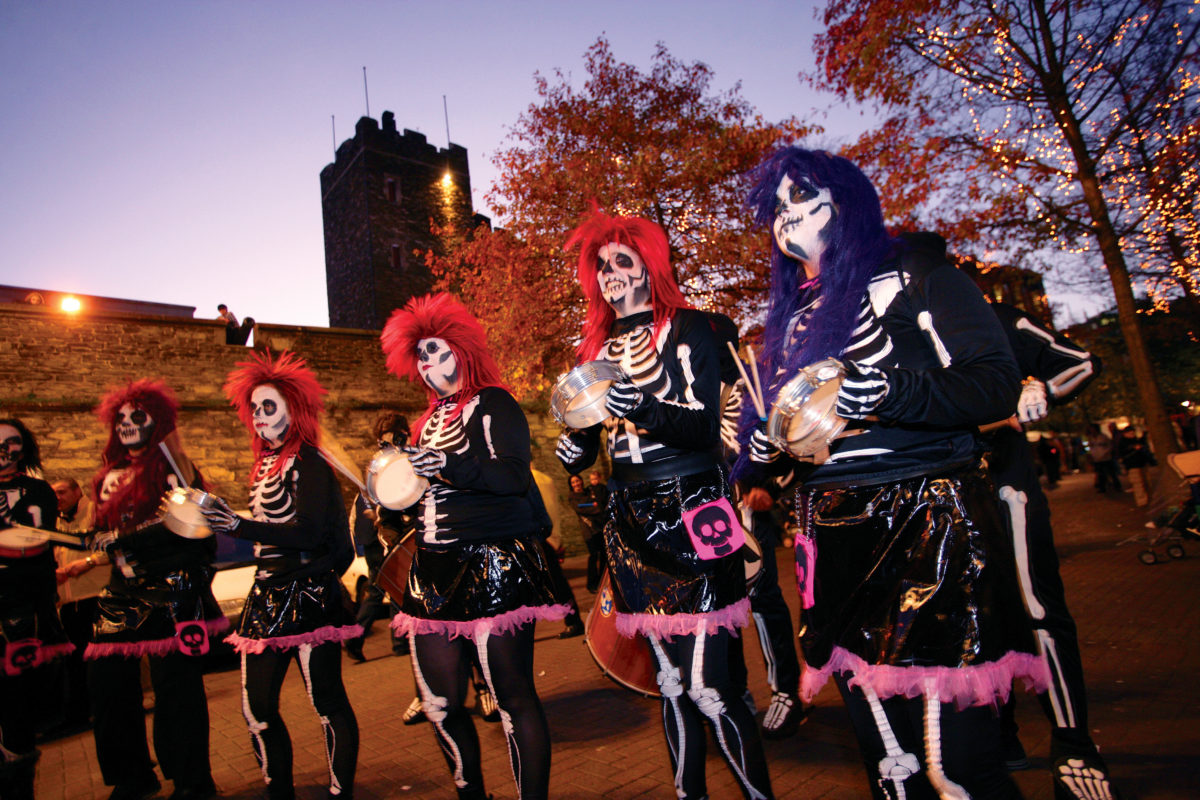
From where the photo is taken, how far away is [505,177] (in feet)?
41.8

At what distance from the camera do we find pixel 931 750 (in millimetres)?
1568

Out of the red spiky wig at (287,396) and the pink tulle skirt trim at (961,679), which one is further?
the red spiky wig at (287,396)

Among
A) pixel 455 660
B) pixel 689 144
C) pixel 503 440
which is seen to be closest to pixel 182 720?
pixel 455 660

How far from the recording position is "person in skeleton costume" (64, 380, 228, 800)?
12.2ft

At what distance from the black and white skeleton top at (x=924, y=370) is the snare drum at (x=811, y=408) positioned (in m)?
0.10

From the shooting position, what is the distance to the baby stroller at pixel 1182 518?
6918 millimetres

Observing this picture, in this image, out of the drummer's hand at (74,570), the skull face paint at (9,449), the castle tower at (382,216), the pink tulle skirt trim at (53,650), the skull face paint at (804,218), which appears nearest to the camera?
the skull face paint at (804,218)

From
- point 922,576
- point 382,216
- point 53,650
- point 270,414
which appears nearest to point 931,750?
point 922,576

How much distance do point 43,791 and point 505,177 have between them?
422 inches

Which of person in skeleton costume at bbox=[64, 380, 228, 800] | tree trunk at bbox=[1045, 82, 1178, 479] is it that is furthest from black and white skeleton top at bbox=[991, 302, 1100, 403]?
tree trunk at bbox=[1045, 82, 1178, 479]

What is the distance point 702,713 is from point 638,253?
1.71 metres

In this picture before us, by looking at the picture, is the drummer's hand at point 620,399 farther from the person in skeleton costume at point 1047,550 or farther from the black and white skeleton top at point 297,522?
the black and white skeleton top at point 297,522

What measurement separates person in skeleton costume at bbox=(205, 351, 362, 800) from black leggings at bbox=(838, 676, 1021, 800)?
7.89ft

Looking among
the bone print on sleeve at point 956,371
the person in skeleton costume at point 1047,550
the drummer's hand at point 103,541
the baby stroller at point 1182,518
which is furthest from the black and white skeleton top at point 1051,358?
the baby stroller at point 1182,518
